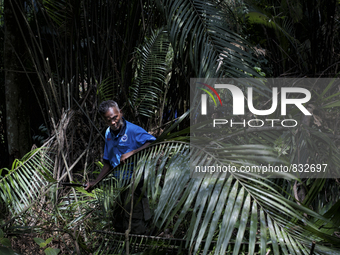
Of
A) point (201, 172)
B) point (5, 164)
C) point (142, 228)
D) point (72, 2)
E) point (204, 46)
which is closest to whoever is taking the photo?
point (201, 172)

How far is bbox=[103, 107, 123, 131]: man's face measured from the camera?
77.7 inches

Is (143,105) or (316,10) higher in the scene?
(316,10)

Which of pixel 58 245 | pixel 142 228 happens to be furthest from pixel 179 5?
pixel 58 245

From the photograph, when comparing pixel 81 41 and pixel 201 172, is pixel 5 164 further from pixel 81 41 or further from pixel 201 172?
pixel 201 172

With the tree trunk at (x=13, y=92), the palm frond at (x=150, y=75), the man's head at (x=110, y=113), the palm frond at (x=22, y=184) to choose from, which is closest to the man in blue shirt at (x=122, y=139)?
the man's head at (x=110, y=113)

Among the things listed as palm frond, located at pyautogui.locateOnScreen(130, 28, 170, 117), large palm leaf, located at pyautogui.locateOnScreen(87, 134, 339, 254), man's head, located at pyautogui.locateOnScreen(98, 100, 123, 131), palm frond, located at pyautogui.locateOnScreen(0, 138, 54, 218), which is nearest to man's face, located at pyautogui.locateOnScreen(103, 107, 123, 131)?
man's head, located at pyautogui.locateOnScreen(98, 100, 123, 131)

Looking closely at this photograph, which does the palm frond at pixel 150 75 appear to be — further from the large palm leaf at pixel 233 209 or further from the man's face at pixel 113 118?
the large palm leaf at pixel 233 209

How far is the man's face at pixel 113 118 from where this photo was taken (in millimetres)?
1974

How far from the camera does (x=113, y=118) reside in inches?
78.2

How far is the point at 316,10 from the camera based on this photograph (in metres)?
2.10

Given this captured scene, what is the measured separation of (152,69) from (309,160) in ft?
6.39

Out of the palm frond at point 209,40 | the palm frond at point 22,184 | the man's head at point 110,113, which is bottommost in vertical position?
the palm frond at point 22,184

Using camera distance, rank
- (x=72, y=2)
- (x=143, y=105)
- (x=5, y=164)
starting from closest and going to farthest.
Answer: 1. (x=72, y=2)
2. (x=143, y=105)
3. (x=5, y=164)

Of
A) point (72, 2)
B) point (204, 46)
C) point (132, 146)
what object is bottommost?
point (132, 146)
